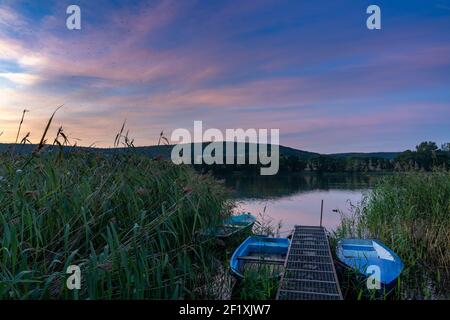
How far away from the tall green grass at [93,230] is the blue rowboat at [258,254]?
79cm

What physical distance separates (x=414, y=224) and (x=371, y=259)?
3044mm

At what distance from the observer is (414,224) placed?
920 cm

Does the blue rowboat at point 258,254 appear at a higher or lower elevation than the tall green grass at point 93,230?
lower

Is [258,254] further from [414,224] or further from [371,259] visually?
[414,224]

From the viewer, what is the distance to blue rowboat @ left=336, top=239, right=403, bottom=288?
19.7 ft

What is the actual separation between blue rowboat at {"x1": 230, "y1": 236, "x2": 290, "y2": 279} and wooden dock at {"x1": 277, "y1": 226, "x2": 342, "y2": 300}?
1.11 ft

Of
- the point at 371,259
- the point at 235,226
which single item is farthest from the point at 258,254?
the point at 371,259

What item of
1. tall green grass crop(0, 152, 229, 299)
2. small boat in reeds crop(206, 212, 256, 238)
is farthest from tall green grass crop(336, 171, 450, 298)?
tall green grass crop(0, 152, 229, 299)

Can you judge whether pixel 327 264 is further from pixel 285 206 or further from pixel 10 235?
pixel 285 206

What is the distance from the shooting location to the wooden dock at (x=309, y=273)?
4.72m

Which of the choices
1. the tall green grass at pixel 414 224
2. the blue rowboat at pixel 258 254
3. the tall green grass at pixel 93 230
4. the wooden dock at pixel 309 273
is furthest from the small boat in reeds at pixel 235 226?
the tall green grass at pixel 414 224

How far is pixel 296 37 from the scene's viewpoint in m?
6.76

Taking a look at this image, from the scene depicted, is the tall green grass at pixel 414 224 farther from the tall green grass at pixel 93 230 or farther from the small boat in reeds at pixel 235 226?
the tall green grass at pixel 93 230

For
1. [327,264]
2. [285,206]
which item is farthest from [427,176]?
[285,206]
